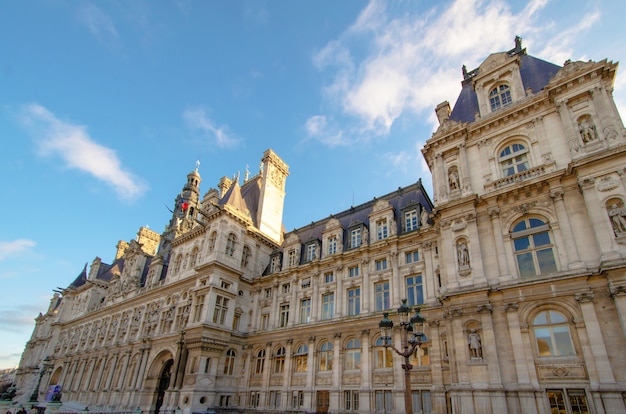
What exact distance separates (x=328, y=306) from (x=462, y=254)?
12.6 meters

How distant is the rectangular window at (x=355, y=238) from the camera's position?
100ft

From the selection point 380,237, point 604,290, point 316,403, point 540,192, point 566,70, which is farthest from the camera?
point 380,237

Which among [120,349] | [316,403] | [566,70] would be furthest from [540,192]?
[120,349]

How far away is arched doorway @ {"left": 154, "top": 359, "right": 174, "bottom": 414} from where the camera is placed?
35.3 meters

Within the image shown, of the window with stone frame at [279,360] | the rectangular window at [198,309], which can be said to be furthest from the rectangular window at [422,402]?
the rectangular window at [198,309]

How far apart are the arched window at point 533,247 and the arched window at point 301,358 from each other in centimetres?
1729

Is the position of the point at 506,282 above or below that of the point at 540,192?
below

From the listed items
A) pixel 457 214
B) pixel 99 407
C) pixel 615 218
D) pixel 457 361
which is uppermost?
pixel 457 214

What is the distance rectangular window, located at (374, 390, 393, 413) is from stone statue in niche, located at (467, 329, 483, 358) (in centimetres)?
738

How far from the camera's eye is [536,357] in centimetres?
1720

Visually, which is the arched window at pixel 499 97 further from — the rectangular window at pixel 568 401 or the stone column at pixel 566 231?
the rectangular window at pixel 568 401

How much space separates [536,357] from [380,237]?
14.0 m

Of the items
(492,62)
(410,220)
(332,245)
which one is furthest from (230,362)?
(492,62)

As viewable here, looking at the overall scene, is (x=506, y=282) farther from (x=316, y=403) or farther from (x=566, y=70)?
(x=316, y=403)
